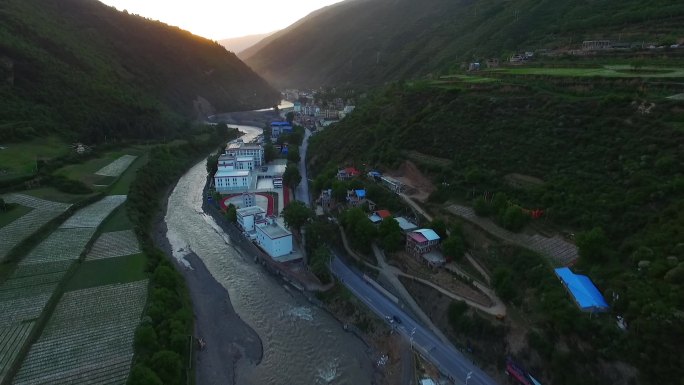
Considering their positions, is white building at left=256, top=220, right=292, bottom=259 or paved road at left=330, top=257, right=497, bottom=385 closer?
paved road at left=330, top=257, right=497, bottom=385

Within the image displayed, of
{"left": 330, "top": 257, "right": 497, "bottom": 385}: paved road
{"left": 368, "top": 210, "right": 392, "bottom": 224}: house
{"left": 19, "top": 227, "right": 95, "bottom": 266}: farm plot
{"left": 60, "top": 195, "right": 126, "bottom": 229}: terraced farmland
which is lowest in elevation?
{"left": 330, "top": 257, "right": 497, "bottom": 385}: paved road

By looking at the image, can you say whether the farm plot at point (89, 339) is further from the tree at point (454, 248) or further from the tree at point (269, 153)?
the tree at point (269, 153)

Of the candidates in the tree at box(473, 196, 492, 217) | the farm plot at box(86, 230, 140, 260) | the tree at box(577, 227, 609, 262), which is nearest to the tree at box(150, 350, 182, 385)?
the farm plot at box(86, 230, 140, 260)

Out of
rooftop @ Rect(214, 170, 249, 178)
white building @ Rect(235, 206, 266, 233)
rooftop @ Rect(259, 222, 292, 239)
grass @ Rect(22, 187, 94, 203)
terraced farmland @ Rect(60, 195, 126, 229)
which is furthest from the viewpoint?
rooftop @ Rect(214, 170, 249, 178)

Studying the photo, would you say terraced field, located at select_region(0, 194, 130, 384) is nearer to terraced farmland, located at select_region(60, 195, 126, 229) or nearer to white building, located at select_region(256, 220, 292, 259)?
terraced farmland, located at select_region(60, 195, 126, 229)

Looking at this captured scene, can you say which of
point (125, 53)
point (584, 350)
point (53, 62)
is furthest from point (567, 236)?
point (125, 53)

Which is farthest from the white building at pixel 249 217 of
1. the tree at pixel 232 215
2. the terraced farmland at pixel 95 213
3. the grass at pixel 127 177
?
the grass at pixel 127 177
